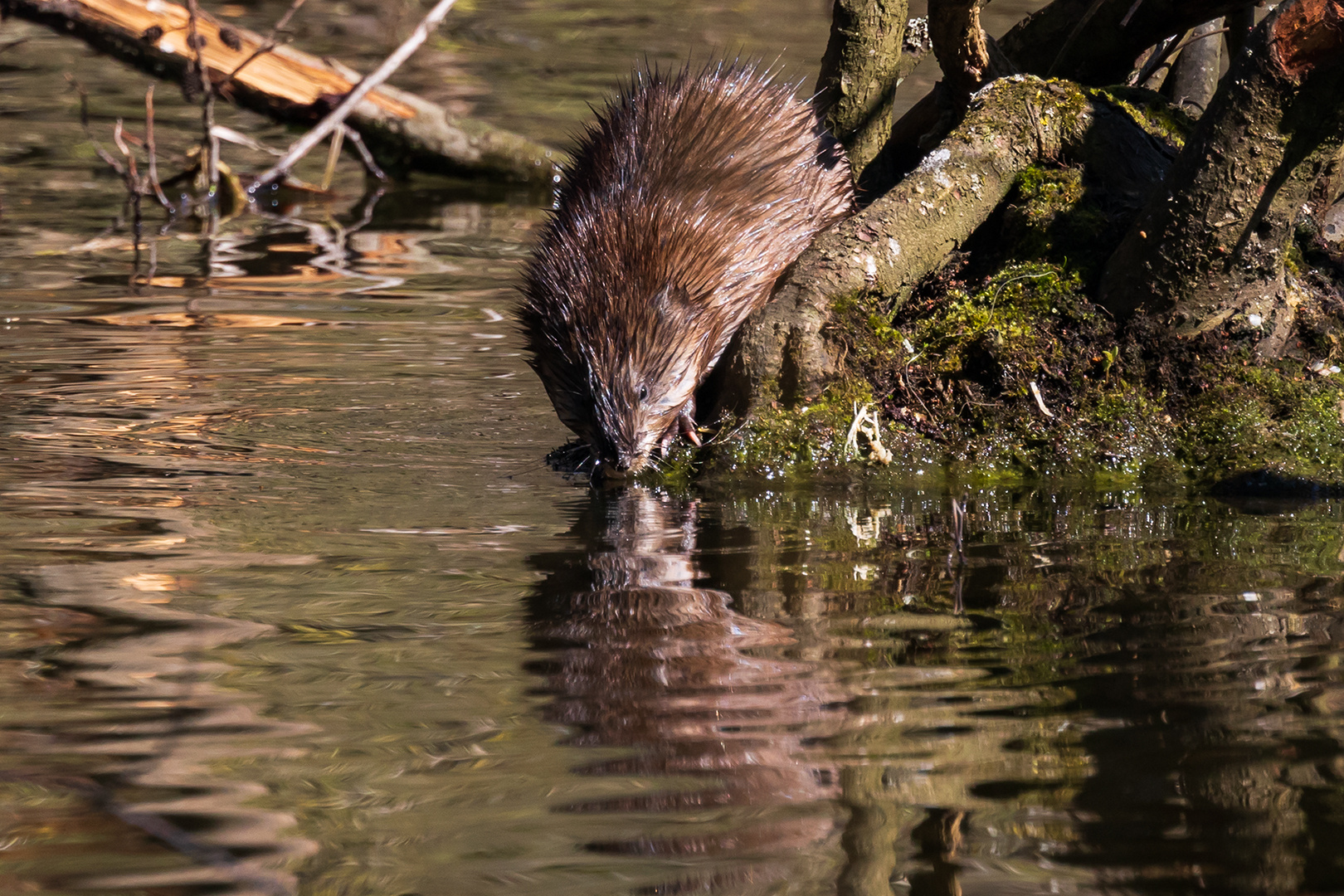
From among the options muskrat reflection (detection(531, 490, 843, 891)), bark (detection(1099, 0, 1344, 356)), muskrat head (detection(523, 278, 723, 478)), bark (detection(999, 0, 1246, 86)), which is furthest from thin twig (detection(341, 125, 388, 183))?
muskrat reflection (detection(531, 490, 843, 891))

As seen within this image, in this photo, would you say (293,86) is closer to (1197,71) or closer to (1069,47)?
(1069,47)

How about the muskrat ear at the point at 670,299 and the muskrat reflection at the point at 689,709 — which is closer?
the muskrat reflection at the point at 689,709

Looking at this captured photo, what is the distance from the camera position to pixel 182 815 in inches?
A: 106

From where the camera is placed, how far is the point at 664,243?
5.46 metres

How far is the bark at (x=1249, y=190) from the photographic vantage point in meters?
4.47

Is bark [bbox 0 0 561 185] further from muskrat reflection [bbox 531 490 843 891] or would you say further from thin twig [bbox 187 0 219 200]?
muskrat reflection [bbox 531 490 843 891]

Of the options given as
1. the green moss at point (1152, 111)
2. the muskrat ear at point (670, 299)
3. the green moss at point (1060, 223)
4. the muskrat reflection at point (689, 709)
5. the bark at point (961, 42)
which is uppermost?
the bark at point (961, 42)

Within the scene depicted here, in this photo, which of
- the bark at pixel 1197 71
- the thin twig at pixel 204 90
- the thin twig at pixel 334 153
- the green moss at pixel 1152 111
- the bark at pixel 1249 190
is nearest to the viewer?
the bark at pixel 1249 190

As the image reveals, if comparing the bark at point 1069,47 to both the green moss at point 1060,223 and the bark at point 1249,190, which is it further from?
the bark at point 1249,190

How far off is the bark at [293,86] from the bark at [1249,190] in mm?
7366

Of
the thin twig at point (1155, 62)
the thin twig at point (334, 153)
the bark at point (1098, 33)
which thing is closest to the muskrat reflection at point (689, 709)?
the bark at point (1098, 33)

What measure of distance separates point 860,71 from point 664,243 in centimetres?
184

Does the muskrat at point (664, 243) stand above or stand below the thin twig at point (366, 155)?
below

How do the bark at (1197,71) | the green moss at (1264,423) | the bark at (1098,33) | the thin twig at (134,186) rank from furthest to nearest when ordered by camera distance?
the thin twig at (134,186) < the bark at (1197,71) < the bark at (1098,33) < the green moss at (1264,423)
